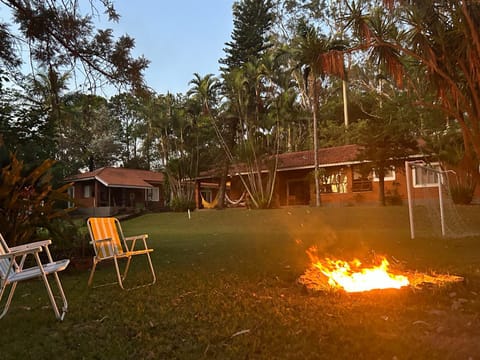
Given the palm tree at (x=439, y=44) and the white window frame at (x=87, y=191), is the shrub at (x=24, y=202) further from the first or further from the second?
the white window frame at (x=87, y=191)

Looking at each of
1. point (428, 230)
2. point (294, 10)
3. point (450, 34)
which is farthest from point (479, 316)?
point (294, 10)

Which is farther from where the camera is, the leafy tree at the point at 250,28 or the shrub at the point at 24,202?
the leafy tree at the point at 250,28

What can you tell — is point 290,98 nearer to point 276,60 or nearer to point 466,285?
point 276,60

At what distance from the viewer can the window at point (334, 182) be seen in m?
23.2

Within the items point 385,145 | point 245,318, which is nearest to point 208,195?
point 385,145

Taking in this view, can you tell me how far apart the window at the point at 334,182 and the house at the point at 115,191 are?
1294 cm

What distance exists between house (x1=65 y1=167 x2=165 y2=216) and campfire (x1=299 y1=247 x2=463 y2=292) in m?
23.6

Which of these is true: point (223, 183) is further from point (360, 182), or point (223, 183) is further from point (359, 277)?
point (359, 277)

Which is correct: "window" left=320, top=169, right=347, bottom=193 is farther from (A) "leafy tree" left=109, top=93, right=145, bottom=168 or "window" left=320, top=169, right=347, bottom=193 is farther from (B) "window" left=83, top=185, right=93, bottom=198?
(A) "leafy tree" left=109, top=93, right=145, bottom=168

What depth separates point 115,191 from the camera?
31828 mm

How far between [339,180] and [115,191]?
17392 mm

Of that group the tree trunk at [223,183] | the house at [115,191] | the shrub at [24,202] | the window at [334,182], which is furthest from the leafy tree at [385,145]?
the house at [115,191]

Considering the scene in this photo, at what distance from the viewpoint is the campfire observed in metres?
4.58

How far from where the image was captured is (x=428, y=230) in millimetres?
11539
